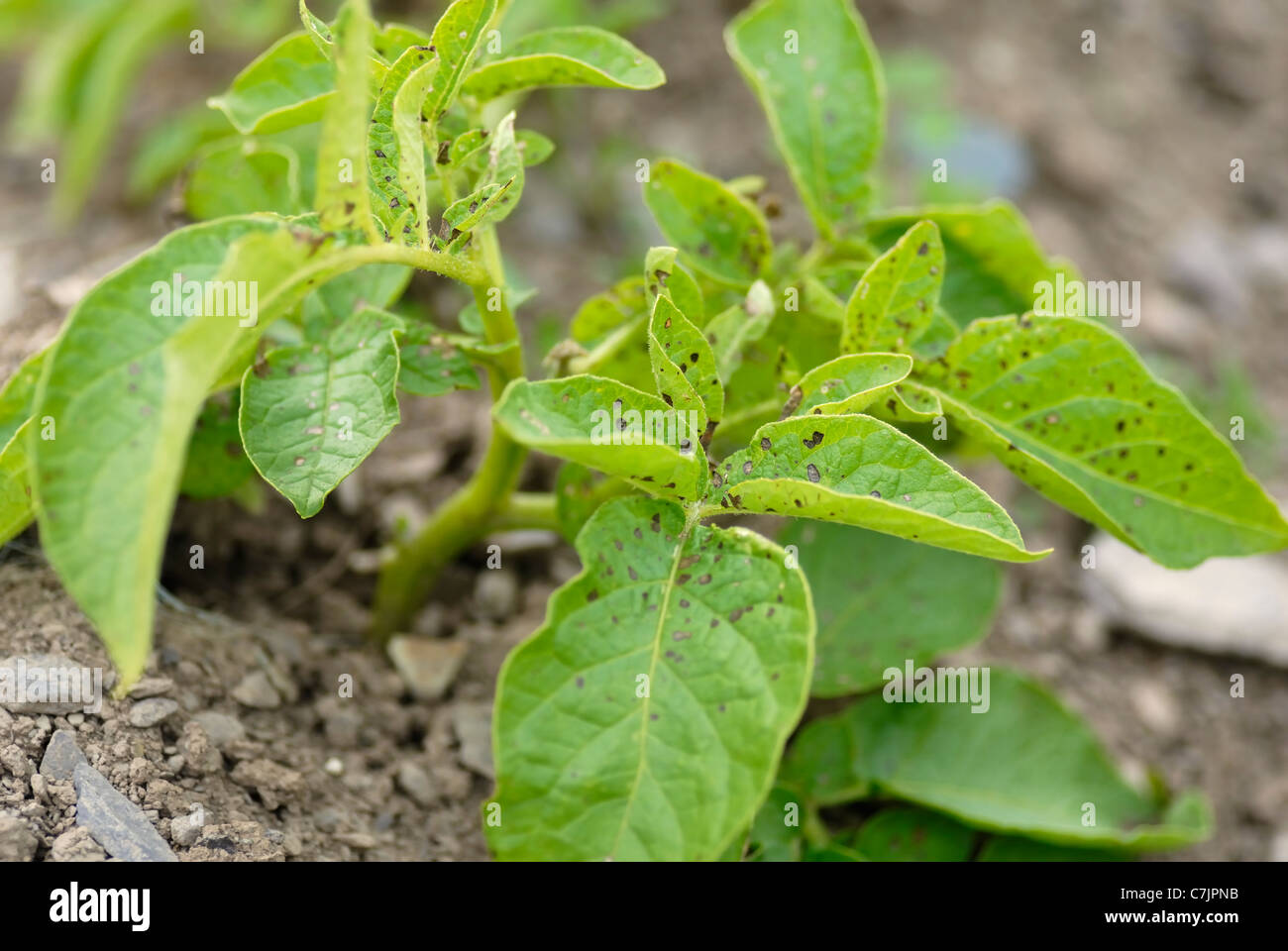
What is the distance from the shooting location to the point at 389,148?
1513 millimetres

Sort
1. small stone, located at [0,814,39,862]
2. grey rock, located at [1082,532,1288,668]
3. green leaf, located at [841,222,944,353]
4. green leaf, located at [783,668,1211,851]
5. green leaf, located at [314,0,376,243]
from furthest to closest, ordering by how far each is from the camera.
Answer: grey rock, located at [1082,532,1288,668]
green leaf, located at [783,668,1211,851]
green leaf, located at [841,222,944,353]
small stone, located at [0,814,39,862]
green leaf, located at [314,0,376,243]

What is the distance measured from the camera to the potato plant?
4.12ft

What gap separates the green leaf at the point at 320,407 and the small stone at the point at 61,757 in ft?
1.76

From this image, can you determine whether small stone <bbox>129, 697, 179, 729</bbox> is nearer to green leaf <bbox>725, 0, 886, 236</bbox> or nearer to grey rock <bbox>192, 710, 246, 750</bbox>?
grey rock <bbox>192, 710, 246, 750</bbox>

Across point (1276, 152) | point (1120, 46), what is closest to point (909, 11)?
point (1120, 46)

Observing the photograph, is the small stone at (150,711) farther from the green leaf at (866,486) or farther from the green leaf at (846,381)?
the green leaf at (846,381)

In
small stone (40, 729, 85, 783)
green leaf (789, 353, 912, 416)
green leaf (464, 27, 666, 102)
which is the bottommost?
small stone (40, 729, 85, 783)

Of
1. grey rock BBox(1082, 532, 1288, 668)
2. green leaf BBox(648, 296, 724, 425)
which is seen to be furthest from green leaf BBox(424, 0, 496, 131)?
grey rock BBox(1082, 532, 1288, 668)

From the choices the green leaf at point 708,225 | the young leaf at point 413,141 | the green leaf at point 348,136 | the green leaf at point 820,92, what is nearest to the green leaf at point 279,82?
the young leaf at point 413,141

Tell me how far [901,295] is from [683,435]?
1.48 ft

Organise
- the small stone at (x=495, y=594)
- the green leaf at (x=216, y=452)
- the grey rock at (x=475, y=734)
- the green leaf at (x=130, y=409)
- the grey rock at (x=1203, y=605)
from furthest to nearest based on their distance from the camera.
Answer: the grey rock at (x=1203, y=605) → the small stone at (x=495, y=594) → the grey rock at (x=475, y=734) → the green leaf at (x=216, y=452) → the green leaf at (x=130, y=409)

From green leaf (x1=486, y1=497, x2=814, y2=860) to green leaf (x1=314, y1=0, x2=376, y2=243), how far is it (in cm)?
50

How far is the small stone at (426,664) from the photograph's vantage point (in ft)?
6.86
